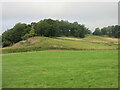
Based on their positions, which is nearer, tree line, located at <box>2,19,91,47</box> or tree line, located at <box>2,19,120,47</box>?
tree line, located at <box>2,19,91,47</box>

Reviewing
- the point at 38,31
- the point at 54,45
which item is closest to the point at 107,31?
the point at 38,31

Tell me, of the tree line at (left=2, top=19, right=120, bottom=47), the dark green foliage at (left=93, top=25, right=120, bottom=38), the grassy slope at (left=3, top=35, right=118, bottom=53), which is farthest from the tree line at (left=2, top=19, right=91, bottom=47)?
the dark green foliage at (left=93, top=25, right=120, bottom=38)

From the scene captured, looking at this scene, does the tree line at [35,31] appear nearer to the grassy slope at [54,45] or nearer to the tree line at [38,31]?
the tree line at [38,31]

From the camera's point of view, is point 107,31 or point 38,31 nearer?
point 38,31

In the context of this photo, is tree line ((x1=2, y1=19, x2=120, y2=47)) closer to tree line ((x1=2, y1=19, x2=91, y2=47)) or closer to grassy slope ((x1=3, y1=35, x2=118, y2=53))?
tree line ((x1=2, y1=19, x2=91, y2=47))

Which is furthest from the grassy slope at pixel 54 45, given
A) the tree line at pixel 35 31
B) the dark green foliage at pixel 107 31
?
the dark green foliage at pixel 107 31

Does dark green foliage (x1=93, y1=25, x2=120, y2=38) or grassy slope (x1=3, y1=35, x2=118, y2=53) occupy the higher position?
dark green foliage (x1=93, y1=25, x2=120, y2=38)

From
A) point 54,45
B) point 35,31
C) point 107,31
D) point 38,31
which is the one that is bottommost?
point 54,45

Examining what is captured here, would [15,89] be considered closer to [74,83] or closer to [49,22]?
[74,83]

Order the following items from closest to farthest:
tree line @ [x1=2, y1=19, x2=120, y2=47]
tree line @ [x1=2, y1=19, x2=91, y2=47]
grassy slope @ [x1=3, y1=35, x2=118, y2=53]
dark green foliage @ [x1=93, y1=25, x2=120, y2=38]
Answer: grassy slope @ [x1=3, y1=35, x2=118, y2=53] < tree line @ [x1=2, y1=19, x2=91, y2=47] < tree line @ [x1=2, y1=19, x2=120, y2=47] < dark green foliage @ [x1=93, y1=25, x2=120, y2=38]

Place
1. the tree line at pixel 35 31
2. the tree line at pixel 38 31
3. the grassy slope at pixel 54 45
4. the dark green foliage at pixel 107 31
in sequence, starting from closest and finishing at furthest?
the grassy slope at pixel 54 45
the tree line at pixel 35 31
the tree line at pixel 38 31
the dark green foliage at pixel 107 31

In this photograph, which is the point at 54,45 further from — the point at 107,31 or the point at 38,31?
the point at 107,31

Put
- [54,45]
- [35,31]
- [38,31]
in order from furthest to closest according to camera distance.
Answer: [35,31]
[38,31]
[54,45]

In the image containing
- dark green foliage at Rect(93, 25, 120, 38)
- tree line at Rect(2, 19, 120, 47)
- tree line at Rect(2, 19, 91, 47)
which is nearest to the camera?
tree line at Rect(2, 19, 91, 47)
